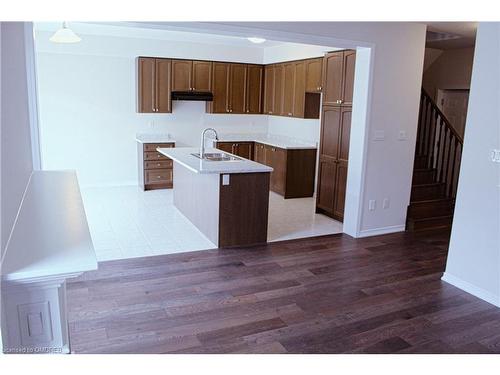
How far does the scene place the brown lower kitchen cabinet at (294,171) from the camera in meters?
7.10

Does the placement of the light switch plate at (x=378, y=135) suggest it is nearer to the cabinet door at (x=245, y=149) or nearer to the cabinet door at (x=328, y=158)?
the cabinet door at (x=328, y=158)

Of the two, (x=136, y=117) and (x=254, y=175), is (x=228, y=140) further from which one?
(x=254, y=175)

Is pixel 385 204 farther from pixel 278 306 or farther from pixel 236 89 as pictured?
pixel 236 89

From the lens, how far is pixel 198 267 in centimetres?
411

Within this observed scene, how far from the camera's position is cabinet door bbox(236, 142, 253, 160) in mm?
8102

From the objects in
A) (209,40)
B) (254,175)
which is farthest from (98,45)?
(254,175)

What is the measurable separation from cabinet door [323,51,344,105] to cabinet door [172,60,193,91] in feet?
8.56

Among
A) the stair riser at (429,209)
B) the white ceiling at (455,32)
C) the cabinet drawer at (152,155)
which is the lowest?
the stair riser at (429,209)

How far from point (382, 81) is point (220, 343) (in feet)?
11.6

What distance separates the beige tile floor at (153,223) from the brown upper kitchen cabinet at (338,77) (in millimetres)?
1674

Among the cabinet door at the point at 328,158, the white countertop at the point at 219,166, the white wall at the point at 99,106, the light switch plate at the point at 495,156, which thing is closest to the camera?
the light switch plate at the point at 495,156

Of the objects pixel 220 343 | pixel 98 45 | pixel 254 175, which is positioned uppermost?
pixel 98 45

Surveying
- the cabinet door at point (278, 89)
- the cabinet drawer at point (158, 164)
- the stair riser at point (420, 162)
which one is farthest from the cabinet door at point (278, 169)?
the stair riser at point (420, 162)

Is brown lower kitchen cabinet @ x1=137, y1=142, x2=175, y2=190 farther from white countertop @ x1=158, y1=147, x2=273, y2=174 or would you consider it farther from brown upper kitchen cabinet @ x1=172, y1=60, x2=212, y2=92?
white countertop @ x1=158, y1=147, x2=273, y2=174
